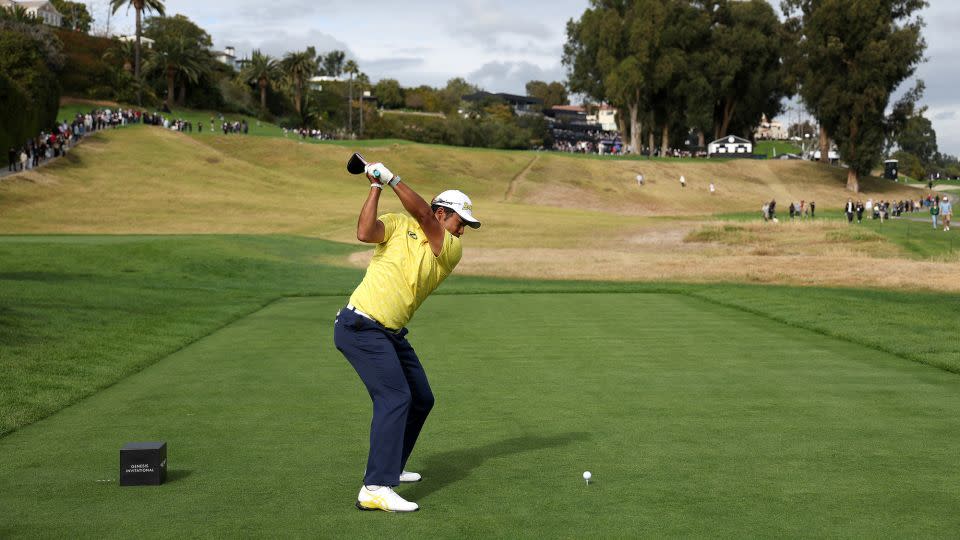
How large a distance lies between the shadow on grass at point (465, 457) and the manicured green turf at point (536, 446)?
0.03 m

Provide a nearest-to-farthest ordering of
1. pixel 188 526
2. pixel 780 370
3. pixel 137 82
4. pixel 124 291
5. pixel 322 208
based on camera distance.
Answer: pixel 188 526 → pixel 780 370 → pixel 124 291 → pixel 322 208 → pixel 137 82

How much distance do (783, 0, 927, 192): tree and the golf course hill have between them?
285 inches

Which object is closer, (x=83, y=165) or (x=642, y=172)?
(x=83, y=165)

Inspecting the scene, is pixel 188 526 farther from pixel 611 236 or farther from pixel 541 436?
pixel 611 236

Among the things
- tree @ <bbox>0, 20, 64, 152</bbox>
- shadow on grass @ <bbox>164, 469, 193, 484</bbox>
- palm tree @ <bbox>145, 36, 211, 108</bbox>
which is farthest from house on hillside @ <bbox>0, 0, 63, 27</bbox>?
shadow on grass @ <bbox>164, 469, 193, 484</bbox>

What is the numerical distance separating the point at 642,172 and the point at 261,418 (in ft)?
319

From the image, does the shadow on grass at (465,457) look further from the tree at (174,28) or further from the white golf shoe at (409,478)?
the tree at (174,28)

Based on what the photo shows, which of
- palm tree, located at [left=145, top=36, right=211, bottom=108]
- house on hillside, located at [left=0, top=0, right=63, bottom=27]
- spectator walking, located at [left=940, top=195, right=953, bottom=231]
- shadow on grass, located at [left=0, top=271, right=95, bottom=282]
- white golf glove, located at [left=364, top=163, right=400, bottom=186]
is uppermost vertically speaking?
house on hillside, located at [left=0, top=0, right=63, bottom=27]

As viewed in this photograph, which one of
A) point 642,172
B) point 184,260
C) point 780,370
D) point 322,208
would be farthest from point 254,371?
point 642,172

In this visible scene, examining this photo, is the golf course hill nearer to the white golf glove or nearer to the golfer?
the golfer

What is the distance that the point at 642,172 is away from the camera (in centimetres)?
10550

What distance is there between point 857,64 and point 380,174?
3958 inches

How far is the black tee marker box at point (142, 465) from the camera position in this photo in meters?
8.03

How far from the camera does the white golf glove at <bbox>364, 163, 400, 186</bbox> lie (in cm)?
724
